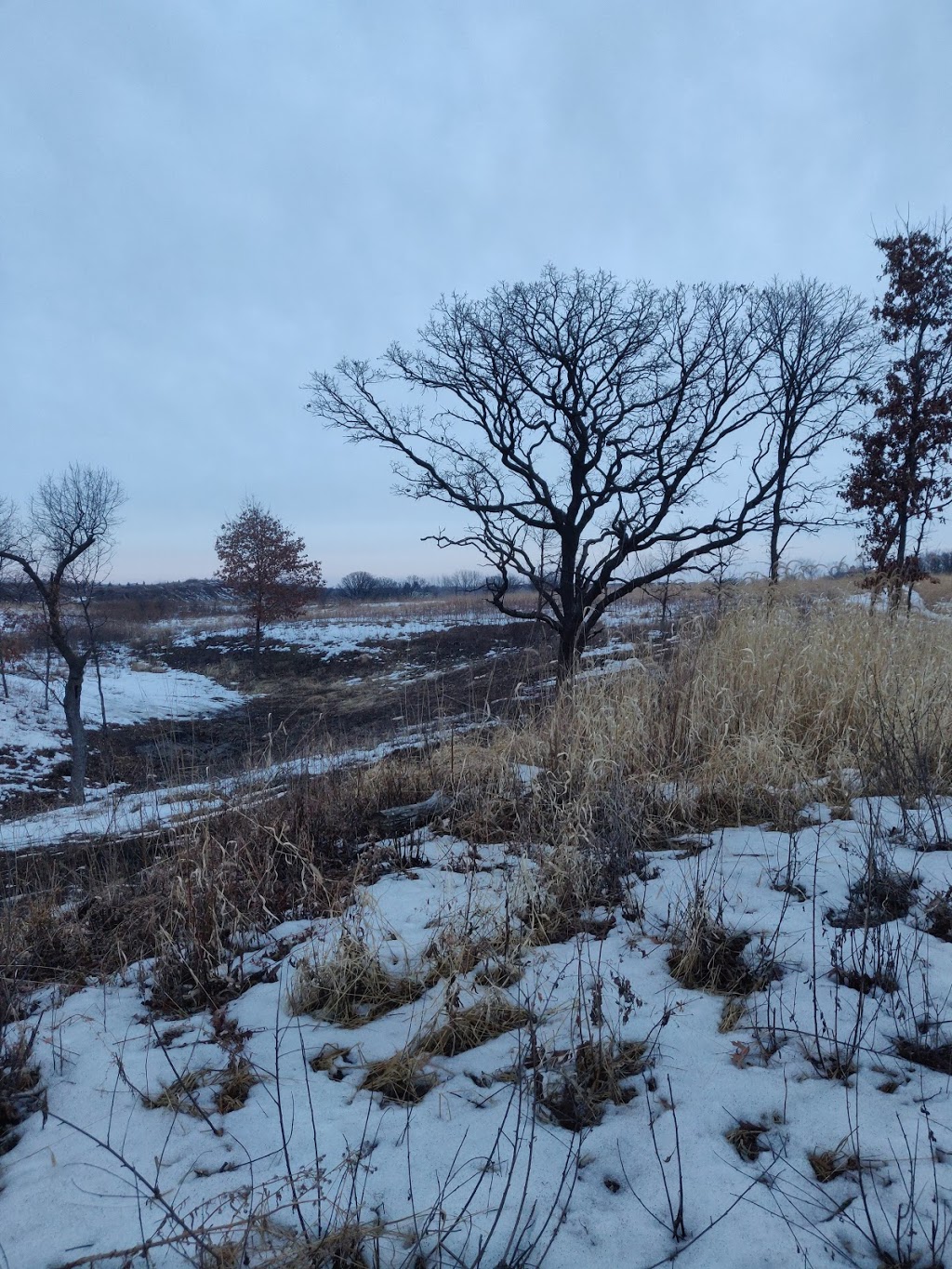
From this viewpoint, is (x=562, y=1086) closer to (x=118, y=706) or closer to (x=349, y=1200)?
(x=349, y=1200)

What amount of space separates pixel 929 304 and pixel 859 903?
48.9ft

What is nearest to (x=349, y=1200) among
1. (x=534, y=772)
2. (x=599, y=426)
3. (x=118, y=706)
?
(x=534, y=772)

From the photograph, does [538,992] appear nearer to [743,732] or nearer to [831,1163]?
[831,1163]

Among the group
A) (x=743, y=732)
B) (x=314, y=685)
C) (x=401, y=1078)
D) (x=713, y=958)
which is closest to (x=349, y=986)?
(x=401, y=1078)

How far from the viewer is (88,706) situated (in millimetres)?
22562

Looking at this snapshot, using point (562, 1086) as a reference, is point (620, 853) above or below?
above

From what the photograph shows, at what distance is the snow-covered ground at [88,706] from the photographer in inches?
687

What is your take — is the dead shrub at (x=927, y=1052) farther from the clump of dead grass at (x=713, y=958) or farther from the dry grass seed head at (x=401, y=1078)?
the dry grass seed head at (x=401, y=1078)

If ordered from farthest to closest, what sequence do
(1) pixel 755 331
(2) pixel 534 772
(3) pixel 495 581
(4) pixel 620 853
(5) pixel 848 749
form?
(1) pixel 755 331 → (3) pixel 495 581 → (2) pixel 534 772 → (5) pixel 848 749 → (4) pixel 620 853

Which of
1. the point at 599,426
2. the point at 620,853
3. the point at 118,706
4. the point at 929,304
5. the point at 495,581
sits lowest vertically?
the point at 118,706

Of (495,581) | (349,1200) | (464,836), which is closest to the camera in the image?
(349,1200)

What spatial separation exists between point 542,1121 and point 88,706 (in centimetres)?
2490

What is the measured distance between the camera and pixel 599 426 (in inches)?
602

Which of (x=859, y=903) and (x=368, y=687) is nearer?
(x=859, y=903)
